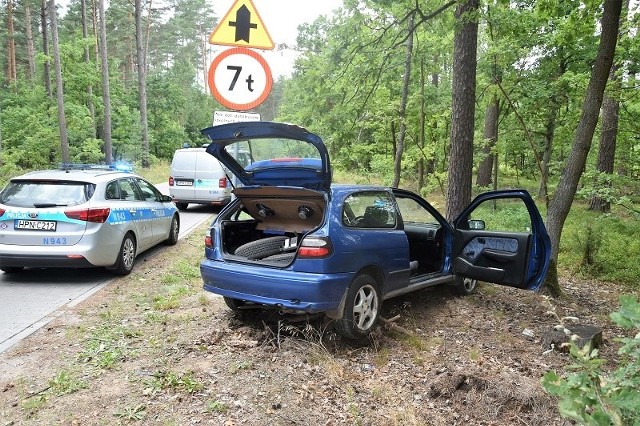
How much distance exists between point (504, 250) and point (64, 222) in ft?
19.0

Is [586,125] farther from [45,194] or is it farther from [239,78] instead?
[45,194]

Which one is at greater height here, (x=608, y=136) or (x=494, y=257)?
(x=608, y=136)

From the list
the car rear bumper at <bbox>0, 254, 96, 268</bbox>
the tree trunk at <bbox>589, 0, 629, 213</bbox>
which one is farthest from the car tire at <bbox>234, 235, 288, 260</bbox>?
the tree trunk at <bbox>589, 0, 629, 213</bbox>

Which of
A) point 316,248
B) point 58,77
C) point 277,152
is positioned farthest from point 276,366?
point 58,77

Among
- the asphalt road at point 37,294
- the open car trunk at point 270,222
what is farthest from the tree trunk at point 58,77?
the open car trunk at point 270,222

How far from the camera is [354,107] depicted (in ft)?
29.9

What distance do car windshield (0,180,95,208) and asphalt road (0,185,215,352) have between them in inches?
44.6

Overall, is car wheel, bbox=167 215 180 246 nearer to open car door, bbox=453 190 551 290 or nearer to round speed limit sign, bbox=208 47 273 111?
round speed limit sign, bbox=208 47 273 111

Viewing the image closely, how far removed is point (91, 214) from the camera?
6.57 metres

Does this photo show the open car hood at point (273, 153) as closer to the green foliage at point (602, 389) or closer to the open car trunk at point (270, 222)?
the open car trunk at point (270, 222)

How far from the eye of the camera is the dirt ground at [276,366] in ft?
11.4

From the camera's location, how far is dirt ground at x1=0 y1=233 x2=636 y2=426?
11.4ft

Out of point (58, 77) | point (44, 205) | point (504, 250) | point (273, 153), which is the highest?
point (58, 77)

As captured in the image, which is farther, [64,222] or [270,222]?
[64,222]
